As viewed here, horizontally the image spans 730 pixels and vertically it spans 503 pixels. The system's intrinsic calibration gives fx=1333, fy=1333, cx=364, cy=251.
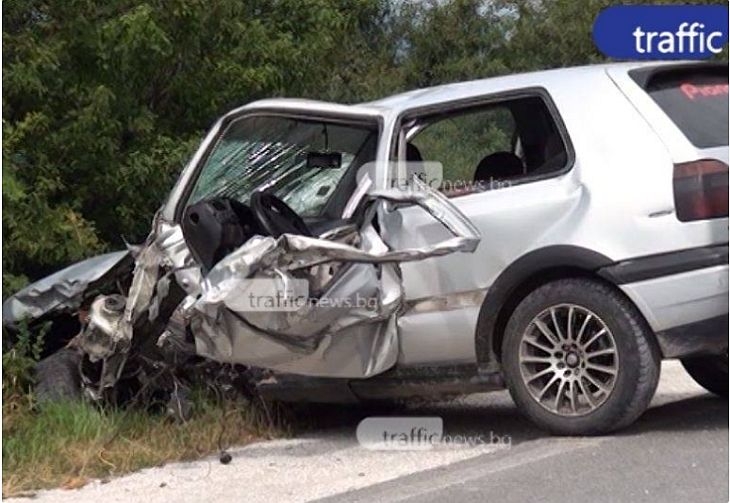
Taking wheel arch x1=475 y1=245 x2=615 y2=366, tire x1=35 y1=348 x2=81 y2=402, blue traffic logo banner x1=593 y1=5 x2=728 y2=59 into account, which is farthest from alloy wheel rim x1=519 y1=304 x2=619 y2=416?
tire x1=35 y1=348 x2=81 y2=402

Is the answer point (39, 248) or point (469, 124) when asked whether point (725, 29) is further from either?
point (39, 248)

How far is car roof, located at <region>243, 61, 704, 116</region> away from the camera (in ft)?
21.8

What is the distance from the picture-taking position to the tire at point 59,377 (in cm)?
730

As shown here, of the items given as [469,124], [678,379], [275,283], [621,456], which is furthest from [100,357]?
[678,379]

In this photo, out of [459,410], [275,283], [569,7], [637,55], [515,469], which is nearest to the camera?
[515,469]

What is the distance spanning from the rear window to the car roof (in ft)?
0.36

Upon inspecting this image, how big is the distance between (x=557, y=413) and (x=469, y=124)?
158 cm

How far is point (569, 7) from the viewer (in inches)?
748

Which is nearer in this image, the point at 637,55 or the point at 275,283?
the point at 275,283

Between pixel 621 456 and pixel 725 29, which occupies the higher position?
pixel 725 29

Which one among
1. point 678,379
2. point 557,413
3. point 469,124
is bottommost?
point 678,379

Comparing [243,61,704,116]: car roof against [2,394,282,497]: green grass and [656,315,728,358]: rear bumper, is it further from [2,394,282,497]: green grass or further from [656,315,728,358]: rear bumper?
[2,394,282,497]: green grass

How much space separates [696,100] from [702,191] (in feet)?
2.03

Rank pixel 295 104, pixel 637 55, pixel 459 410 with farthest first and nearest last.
→ pixel 637 55, pixel 459 410, pixel 295 104
